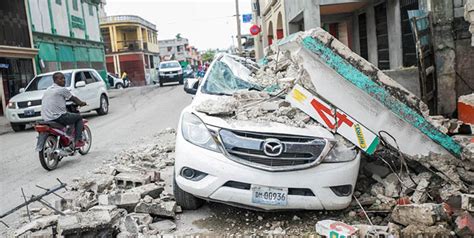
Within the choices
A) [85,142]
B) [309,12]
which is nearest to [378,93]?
[85,142]

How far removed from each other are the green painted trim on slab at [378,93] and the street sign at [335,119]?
13.6 inches

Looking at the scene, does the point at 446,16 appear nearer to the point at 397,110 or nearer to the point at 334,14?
the point at 397,110

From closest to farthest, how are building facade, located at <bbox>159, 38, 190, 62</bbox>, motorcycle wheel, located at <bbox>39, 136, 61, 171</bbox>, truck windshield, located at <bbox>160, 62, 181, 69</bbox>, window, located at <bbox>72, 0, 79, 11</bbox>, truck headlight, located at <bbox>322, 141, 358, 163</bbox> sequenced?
truck headlight, located at <bbox>322, 141, 358, 163</bbox>
motorcycle wheel, located at <bbox>39, 136, 61, 171</bbox>
window, located at <bbox>72, 0, 79, 11</bbox>
truck windshield, located at <bbox>160, 62, 181, 69</bbox>
building facade, located at <bbox>159, 38, 190, 62</bbox>

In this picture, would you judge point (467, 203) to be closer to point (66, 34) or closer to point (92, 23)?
point (66, 34)

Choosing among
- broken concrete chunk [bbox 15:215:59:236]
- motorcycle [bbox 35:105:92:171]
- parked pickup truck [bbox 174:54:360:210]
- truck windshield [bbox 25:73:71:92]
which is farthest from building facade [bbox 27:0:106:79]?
parked pickup truck [bbox 174:54:360:210]

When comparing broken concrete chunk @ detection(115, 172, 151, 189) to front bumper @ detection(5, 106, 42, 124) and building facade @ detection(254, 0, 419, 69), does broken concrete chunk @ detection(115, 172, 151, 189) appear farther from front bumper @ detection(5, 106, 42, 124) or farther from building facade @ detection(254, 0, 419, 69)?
front bumper @ detection(5, 106, 42, 124)

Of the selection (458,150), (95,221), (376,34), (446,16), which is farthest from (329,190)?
(376,34)

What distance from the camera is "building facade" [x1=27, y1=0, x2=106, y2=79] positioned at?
24.4m

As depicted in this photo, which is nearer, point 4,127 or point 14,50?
point 4,127

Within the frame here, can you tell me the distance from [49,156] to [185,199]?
12.1ft

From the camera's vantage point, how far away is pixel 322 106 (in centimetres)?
432

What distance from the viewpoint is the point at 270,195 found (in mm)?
3846

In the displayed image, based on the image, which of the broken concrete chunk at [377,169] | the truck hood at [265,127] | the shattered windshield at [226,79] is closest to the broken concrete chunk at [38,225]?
the truck hood at [265,127]

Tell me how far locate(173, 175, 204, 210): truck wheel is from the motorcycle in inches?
137
